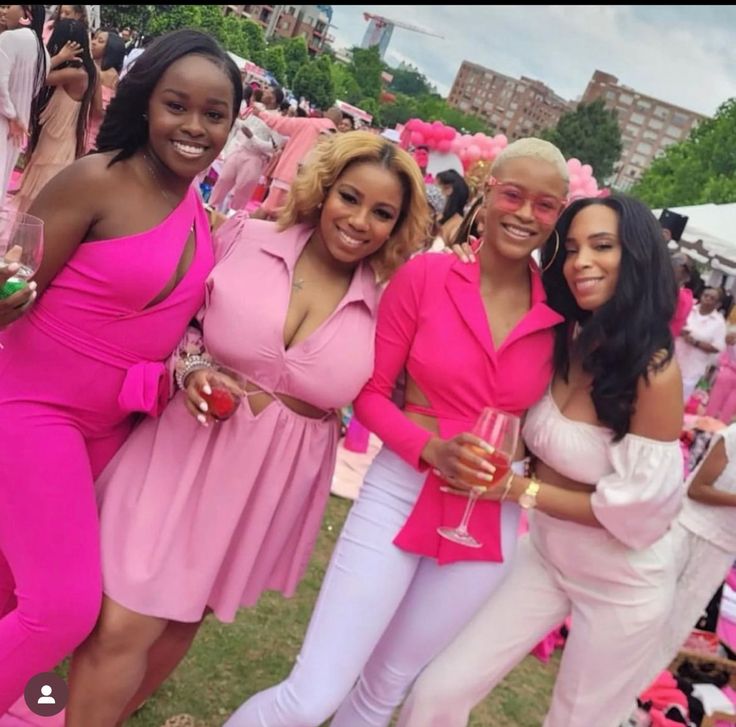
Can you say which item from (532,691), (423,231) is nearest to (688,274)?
(532,691)

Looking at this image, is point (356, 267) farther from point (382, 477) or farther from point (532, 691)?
point (532, 691)

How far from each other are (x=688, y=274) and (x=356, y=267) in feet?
26.4

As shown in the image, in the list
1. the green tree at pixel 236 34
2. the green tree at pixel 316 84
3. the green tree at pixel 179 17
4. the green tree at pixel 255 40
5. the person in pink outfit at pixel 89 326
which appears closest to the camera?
the person in pink outfit at pixel 89 326

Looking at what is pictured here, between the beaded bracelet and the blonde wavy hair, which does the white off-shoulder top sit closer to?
the blonde wavy hair

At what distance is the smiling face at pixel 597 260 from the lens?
8.43 feet

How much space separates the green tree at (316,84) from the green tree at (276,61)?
63cm

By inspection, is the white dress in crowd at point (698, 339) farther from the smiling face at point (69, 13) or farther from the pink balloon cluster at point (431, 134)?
the smiling face at point (69, 13)

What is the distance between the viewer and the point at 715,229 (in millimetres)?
14703

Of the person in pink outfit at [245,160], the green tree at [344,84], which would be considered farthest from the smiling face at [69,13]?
the person in pink outfit at [245,160]

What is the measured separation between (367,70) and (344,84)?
224mm

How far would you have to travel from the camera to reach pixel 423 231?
109 inches

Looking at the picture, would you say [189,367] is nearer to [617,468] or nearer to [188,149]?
[188,149]

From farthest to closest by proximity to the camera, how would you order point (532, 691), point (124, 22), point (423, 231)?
point (124, 22) → point (532, 691) → point (423, 231)

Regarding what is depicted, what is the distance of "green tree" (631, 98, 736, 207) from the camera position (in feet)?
106
